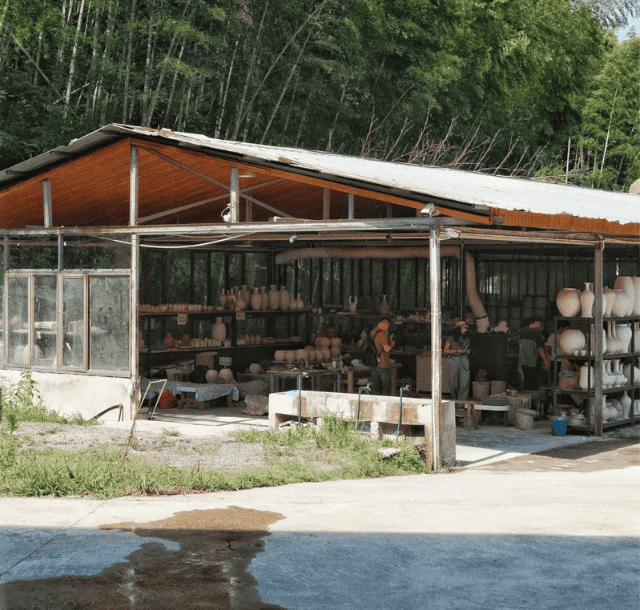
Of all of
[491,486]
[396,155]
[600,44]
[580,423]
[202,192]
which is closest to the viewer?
[491,486]

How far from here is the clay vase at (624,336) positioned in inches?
564

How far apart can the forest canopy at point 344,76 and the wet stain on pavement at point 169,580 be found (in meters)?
14.8

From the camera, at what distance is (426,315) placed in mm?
17688

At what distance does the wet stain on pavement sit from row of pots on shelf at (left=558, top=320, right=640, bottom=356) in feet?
24.4

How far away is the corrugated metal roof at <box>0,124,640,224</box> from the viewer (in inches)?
433

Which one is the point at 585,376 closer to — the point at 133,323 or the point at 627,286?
the point at 627,286

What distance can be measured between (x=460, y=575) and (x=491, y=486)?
327cm

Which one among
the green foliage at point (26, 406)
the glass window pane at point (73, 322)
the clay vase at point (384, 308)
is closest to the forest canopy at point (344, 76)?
the glass window pane at point (73, 322)

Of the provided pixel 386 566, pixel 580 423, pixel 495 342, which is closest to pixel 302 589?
pixel 386 566

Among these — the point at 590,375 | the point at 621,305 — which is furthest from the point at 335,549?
the point at 621,305

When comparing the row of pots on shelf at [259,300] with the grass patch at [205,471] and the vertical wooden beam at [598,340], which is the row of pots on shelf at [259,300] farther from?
the vertical wooden beam at [598,340]

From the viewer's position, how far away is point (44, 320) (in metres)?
15.4

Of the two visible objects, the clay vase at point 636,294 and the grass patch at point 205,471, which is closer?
the grass patch at point 205,471

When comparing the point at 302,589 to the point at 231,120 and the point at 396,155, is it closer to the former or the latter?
the point at 231,120
